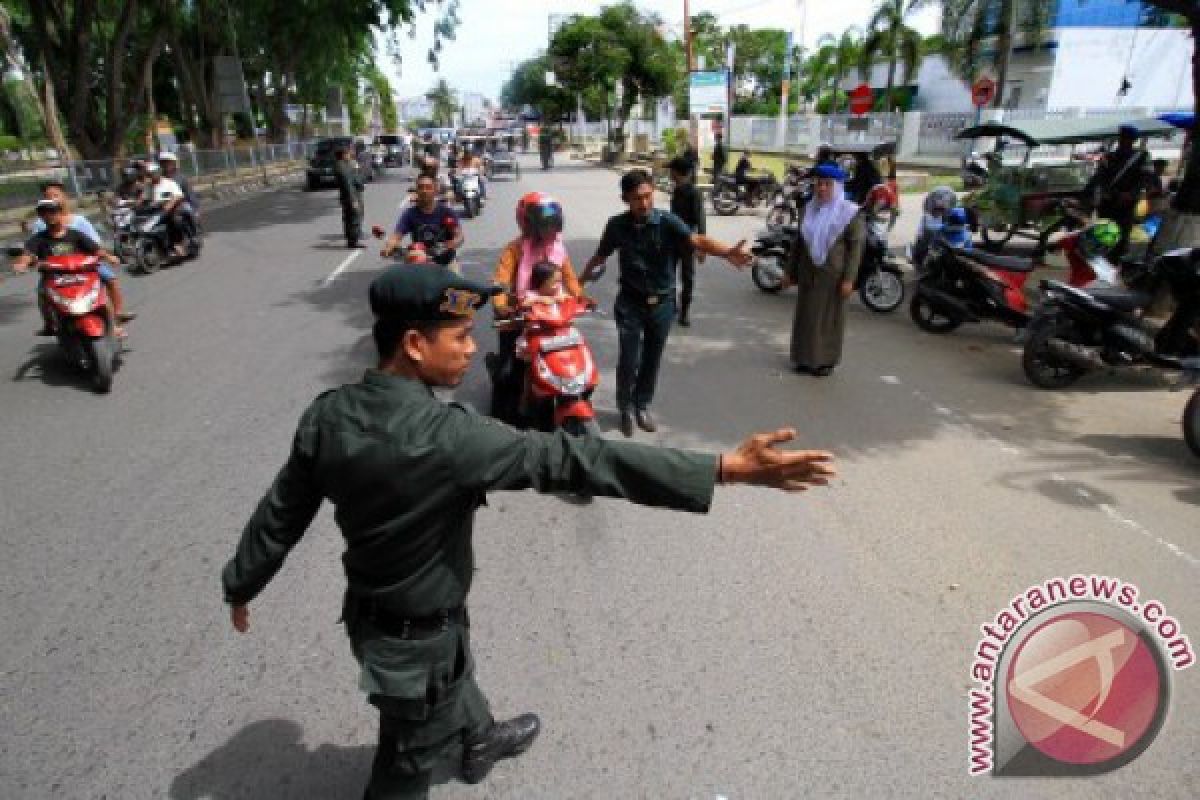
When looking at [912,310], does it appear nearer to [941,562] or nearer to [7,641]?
[941,562]

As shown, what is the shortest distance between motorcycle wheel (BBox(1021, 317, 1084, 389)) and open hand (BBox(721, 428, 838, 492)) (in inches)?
202

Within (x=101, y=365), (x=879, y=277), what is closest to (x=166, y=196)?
(x=101, y=365)

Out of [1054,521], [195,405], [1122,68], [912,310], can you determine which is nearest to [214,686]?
[195,405]

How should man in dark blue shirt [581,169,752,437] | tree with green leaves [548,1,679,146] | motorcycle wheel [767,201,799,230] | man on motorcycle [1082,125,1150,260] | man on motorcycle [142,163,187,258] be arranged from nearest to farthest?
man in dark blue shirt [581,169,752,437] < man on motorcycle [1082,125,1150,260] < man on motorcycle [142,163,187,258] < motorcycle wheel [767,201,799,230] < tree with green leaves [548,1,679,146]

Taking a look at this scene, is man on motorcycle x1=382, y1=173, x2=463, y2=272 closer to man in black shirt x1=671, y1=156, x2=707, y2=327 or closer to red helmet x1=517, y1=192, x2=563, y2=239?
man in black shirt x1=671, y1=156, x2=707, y2=327

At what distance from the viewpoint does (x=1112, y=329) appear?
217 inches

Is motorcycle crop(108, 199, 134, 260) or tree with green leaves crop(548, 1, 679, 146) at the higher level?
tree with green leaves crop(548, 1, 679, 146)

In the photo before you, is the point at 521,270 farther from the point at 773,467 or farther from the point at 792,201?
the point at 792,201

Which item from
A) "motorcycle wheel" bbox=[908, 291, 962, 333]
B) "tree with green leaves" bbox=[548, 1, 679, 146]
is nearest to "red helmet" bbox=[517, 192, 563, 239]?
"motorcycle wheel" bbox=[908, 291, 962, 333]

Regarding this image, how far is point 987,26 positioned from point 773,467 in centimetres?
3206

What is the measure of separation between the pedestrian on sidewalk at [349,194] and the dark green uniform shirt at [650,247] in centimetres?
876

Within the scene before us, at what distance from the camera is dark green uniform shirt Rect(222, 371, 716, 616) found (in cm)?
150

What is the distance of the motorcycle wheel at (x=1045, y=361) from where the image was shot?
5.68m

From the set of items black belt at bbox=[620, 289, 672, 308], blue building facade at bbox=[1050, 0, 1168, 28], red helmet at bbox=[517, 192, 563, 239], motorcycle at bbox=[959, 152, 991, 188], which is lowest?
black belt at bbox=[620, 289, 672, 308]
